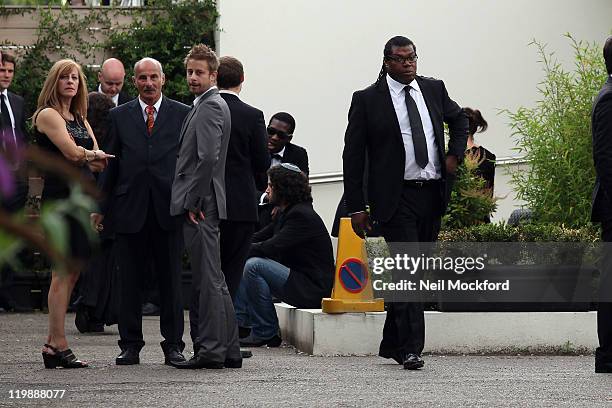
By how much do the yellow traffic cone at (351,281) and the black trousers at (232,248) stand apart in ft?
3.24

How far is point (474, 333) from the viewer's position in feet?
28.4

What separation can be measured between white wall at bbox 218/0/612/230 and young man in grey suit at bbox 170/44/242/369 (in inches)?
300

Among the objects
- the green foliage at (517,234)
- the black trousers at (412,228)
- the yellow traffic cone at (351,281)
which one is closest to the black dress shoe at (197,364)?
the black trousers at (412,228)

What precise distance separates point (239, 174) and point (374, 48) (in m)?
7.67

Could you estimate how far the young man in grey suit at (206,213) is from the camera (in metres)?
7.40

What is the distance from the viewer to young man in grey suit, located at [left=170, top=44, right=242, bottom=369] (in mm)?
7402

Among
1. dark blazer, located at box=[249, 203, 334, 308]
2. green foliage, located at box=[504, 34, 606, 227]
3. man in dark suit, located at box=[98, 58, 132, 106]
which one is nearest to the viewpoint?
dark blazer, located at box=[249, 203, 334, 308]

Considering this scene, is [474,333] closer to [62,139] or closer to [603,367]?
[603,367]

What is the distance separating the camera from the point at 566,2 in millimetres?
15688

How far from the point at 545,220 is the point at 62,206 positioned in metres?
9.59

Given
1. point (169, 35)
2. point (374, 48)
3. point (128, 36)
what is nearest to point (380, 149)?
point (169, 35)

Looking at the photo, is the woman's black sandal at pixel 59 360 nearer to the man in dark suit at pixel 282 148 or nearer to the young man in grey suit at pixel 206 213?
the young man in grey suit at pixel 206 213

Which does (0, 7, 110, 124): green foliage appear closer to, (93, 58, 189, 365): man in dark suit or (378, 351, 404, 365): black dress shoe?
(93, 58, 189, 365): man in dark suit

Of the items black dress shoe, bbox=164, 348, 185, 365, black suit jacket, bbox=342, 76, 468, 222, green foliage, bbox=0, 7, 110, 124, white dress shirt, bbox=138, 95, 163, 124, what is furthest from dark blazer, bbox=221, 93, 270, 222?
green foliage, bbox=0, 7, 110, 124
